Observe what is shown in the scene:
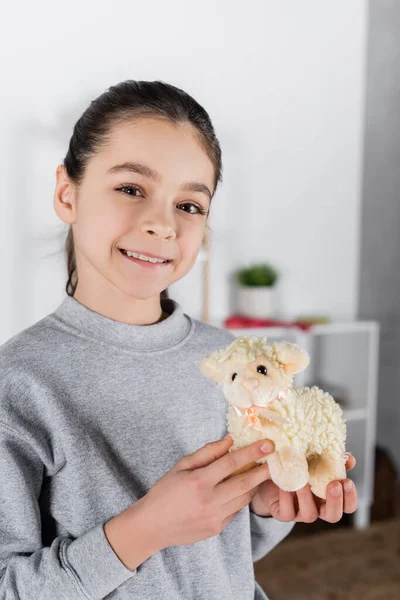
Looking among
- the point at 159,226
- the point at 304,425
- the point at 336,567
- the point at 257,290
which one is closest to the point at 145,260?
the point at 159,226

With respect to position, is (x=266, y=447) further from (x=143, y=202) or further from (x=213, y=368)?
(x=143, y=202)

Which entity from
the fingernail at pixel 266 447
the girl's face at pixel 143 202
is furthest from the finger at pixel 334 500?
the girl's face at pixel 143 202

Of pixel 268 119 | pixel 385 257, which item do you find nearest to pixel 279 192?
pixel 268 119

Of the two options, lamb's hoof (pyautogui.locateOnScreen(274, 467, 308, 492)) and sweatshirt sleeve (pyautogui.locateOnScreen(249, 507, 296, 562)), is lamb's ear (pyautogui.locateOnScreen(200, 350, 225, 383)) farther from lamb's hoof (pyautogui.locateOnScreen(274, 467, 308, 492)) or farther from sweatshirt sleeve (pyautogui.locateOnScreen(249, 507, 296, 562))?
sweatshirt sleeve (pyautogui.locateOnScreen(249, 507, 296, 562))

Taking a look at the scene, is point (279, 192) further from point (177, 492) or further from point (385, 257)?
point (177, 492)

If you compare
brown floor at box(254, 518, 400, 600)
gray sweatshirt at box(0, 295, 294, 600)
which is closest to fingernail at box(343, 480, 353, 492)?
gray sweatshirt at box(0, 295, 294, 600)

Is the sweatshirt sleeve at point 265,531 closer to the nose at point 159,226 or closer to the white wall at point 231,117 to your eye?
the nose at point 159,226

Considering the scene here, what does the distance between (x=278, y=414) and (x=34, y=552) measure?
0.33 m

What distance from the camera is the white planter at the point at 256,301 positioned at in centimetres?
300

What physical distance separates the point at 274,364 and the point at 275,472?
12 centimetres

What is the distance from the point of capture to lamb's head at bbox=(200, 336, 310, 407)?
74cm

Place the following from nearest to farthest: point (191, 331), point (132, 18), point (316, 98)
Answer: point (191, 331) → point (132, 18) → point (316, 98)

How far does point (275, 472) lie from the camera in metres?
0.73

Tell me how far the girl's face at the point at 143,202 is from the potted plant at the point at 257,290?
7.02 feet
